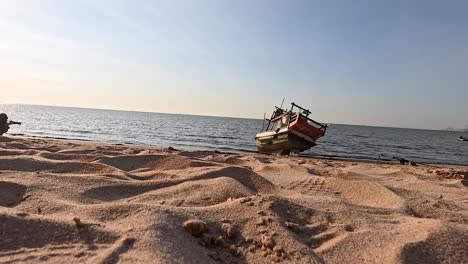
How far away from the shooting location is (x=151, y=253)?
2.19m

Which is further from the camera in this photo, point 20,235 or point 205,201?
point 205,201

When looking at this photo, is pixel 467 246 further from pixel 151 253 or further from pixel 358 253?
pixel 151 253

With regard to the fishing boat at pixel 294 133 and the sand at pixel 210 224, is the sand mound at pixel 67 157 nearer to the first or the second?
the sand at pixel 210 224

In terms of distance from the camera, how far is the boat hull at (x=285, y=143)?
17.0m

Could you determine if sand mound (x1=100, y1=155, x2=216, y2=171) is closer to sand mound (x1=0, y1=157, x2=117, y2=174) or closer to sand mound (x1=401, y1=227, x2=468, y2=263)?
sand mound (x1=0, y1=157, x2=117, y2=174)

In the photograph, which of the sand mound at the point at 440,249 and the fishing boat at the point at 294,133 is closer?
the sand mound at the point at 440,249

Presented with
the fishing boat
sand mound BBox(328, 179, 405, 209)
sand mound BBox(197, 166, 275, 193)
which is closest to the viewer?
sand mound BBox(328, 179, 405, 209)

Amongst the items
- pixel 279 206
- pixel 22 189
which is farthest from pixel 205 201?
pixel 22 189

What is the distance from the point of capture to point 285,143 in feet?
56.6

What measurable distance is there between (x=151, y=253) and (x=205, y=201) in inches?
58.3

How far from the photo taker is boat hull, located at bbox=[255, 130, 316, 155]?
55.8 feet

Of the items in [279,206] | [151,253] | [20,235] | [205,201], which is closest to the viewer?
[151,253]

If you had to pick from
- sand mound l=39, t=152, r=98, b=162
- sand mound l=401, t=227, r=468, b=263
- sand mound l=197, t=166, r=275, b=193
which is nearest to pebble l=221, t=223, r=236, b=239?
sand mound l=401, t=227, r=468, b=263

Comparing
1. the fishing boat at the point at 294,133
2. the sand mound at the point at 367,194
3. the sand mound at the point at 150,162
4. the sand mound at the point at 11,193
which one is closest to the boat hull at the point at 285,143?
the fishing boat at the point at 294,133
